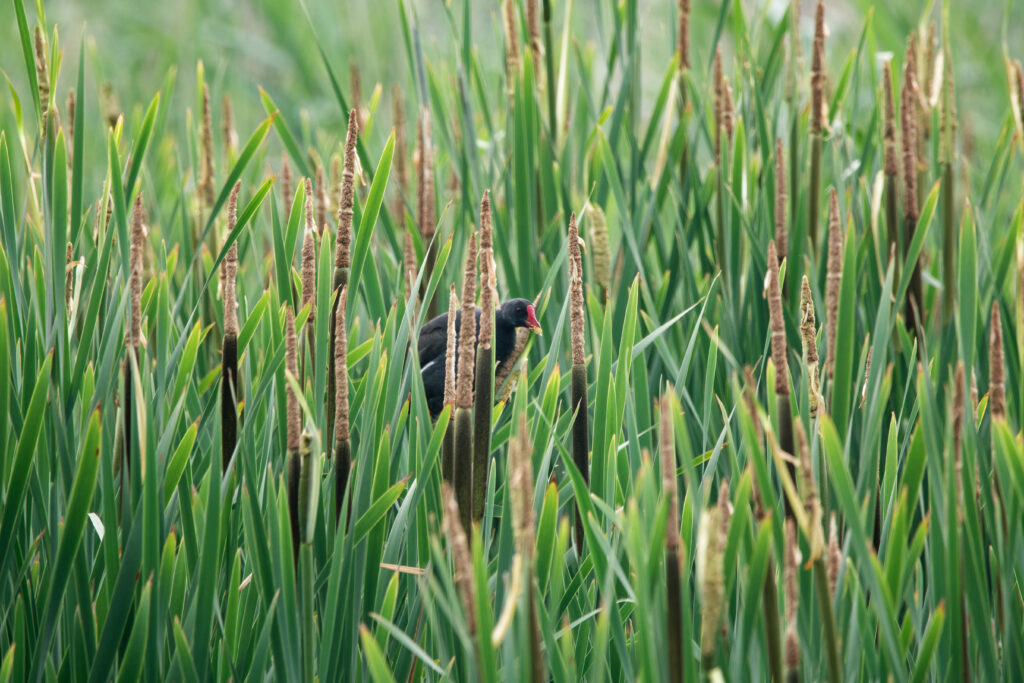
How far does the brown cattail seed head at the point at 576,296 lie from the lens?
0.85 m

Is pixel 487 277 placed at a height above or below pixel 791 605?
above

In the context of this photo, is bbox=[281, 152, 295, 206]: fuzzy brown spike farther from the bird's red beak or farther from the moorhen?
the bird's red beak

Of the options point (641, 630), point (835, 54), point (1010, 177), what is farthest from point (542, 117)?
point (835, 54)

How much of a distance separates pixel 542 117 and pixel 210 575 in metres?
0.99

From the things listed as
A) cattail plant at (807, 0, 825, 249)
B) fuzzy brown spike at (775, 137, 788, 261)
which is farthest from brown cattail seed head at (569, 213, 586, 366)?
cattail plant at (807, 0, 825, 249)

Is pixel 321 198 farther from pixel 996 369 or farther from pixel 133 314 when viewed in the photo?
pixel 996 369

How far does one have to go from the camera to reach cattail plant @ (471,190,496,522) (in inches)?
32.6

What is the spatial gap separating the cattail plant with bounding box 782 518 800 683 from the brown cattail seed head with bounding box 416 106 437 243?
972mm

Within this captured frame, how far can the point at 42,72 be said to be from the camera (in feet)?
3.37

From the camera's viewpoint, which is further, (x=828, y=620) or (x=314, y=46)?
(x=314, y=46)

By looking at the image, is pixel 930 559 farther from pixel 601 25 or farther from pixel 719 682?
pixel 601 25

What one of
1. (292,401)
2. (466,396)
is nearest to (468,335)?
(466,396)

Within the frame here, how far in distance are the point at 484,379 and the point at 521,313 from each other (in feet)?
1.92

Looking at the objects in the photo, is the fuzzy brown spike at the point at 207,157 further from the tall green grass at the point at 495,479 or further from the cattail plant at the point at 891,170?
the cattail plant at the point at 891,170
